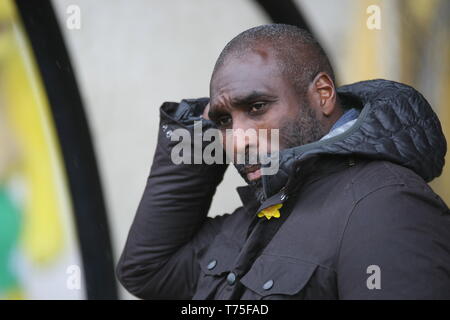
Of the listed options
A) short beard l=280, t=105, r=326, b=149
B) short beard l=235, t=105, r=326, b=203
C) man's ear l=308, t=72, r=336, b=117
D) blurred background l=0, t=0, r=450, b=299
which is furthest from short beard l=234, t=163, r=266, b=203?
blurred background l=0, t=0, r=450, b=299

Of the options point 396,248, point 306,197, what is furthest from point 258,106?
point 396,248

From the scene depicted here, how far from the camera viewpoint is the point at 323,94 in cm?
164

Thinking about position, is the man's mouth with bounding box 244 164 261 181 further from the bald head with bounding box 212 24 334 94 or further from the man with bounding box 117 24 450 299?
the bald head with bounding box 212 24 334 94

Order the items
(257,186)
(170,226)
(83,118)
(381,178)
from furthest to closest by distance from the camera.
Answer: (83,118) < (170,226) < (257,186) < (381,178)

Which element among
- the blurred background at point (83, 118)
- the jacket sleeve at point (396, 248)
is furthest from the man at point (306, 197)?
the blurred background at point (83, 118)

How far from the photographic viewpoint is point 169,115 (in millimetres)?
1929

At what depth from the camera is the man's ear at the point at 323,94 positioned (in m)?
1.62

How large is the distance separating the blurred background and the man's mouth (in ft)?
3.54

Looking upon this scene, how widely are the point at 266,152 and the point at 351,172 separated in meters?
0.21

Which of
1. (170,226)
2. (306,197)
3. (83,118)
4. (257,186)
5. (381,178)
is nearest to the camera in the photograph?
(381,178)

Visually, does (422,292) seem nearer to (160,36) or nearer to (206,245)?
(206,245)

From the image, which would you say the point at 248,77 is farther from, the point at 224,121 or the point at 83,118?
the point at 83,118

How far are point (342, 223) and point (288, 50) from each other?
1.51ft
